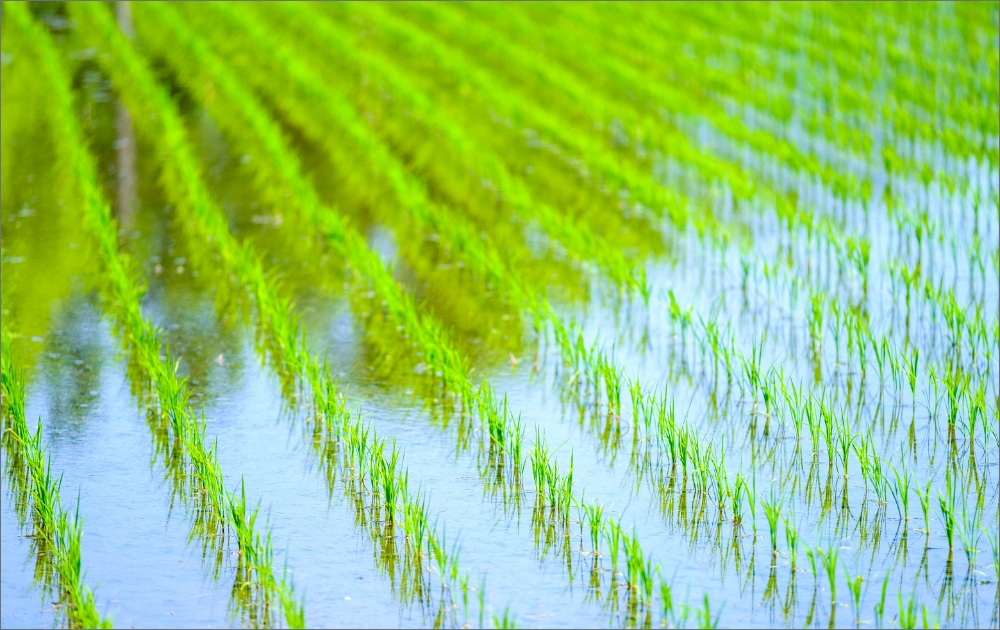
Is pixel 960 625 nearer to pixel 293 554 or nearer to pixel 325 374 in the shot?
pixel 293 554

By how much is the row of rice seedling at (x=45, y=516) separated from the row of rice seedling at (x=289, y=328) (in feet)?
2.43

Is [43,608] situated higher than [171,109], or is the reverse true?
[43,608]

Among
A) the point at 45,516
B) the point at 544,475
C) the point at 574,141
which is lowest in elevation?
the point at 574,141

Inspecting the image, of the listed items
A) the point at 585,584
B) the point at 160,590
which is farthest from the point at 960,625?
the point at 160,590

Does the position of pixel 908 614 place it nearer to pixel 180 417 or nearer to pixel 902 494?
pixel 902 494

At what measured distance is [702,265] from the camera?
572cm

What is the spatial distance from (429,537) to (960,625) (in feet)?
4.08

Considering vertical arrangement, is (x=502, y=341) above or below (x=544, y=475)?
below

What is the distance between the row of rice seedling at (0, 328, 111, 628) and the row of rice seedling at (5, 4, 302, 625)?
1.14ft

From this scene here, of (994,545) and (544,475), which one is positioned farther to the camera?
(544,475)

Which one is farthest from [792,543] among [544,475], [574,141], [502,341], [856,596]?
[574,141]


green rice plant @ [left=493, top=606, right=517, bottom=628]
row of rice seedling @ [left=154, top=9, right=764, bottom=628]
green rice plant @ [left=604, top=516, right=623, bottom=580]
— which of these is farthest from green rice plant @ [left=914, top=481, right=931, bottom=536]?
green rice plant @ [left=493, top=606, right=517, bottom=628]

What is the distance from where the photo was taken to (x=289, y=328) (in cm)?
471

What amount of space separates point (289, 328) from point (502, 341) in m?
0.82
